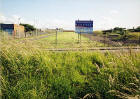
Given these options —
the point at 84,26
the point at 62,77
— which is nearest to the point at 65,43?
the point at 84,26

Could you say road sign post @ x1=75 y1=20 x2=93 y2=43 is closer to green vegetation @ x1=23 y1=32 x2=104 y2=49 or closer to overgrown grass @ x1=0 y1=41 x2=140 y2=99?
green vegetation @ x1=23 y1=32 x2=104 y2=49

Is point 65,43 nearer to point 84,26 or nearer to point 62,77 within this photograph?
point 84,26

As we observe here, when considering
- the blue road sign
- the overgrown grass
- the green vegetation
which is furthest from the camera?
the blue road sign

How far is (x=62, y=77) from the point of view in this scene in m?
3.48

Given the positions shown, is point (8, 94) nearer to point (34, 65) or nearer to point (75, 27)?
point (34, 65)

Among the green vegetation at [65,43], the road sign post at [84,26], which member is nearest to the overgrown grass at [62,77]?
the green vegetation at [65,43]

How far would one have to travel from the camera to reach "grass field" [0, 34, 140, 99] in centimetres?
288

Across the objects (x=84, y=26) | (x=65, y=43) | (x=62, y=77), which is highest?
(x=84, y=26)

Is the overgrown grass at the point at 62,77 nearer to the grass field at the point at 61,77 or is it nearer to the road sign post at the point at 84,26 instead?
the grass field at the point at 61,77

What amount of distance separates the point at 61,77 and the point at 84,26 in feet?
44.4

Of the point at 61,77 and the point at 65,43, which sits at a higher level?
the point at 65,43

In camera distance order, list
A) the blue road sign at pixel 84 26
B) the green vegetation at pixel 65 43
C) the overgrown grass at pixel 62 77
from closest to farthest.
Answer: the overgrown grass at pixel 62 77
the green vegetation at pixel 65 43
the blue road sign at pixel 84 26

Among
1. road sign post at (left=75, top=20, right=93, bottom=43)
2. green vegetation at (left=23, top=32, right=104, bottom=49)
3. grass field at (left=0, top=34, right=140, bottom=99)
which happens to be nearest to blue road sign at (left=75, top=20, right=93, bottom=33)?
road sign post at (left=75, top=20, right=93, bottom=43)

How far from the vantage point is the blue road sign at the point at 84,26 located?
16234 millimetres
